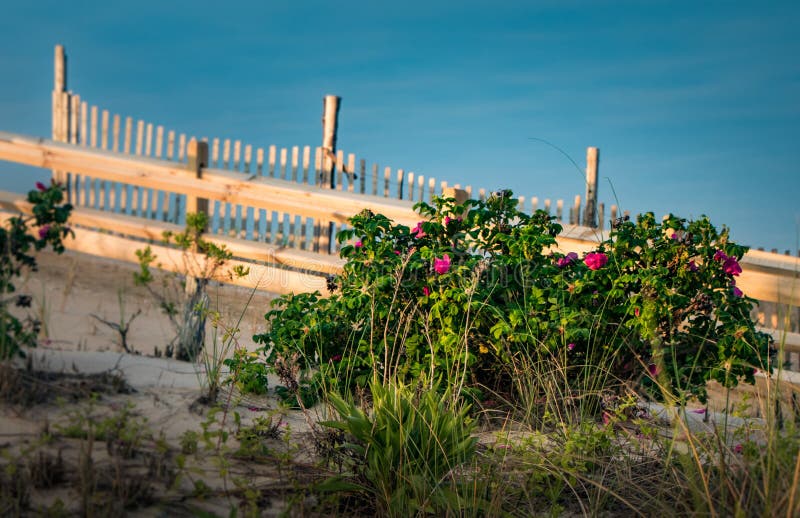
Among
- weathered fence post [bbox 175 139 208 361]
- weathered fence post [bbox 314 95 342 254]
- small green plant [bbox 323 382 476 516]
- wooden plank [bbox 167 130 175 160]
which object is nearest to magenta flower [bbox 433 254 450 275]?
small green plant [bbox 323 382 476 516]

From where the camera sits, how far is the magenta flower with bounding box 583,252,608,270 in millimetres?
4199

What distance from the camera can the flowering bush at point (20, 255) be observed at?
10.8 ft

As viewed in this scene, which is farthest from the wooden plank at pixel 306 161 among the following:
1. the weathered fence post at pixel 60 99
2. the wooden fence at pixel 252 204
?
the weathered fence post at pixel 60 99

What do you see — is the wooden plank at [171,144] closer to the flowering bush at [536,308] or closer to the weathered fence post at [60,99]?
the weathered fence post at [60,99]

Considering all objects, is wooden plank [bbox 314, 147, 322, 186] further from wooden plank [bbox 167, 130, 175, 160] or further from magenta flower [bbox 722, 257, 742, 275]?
magenta flower [bbox 722, 257, 742, 275]

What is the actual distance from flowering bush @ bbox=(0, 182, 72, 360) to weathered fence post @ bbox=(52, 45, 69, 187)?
9.56m

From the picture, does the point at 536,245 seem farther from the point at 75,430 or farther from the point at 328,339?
the point at 75,430

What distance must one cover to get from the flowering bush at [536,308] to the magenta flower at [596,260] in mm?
10

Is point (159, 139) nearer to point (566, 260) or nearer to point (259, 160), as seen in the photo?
point (259, 160)

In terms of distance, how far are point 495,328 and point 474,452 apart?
39.3 inches

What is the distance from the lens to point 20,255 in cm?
392

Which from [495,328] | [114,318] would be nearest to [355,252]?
[495,328]

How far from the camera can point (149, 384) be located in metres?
3.67

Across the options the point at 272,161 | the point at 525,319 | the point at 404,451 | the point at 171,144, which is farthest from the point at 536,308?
the point at 171,144
